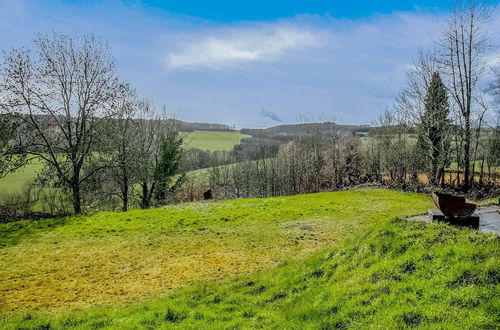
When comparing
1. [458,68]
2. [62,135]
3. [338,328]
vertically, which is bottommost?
[338,328]

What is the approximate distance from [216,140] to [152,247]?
75.7 meters

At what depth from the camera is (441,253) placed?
587 cm

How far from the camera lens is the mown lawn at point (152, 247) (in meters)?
8.99

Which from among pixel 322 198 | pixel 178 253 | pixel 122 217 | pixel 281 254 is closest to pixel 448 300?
pixel 281 254

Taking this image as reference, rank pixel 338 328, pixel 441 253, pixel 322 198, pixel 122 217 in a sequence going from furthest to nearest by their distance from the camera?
pixel 322 198
pixel 122 217
pixel 441 253
pixel 338 328

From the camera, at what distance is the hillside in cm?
511

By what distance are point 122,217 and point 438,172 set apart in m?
29.9

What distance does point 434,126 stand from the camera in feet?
104

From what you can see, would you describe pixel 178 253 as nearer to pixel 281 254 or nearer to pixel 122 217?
pixel 281 254

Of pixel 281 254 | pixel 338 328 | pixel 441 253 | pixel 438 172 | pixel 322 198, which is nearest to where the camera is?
pixel 338 328

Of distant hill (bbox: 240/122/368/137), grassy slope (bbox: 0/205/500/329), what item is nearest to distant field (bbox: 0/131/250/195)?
distant hill (bbox: 240/122/368/137)

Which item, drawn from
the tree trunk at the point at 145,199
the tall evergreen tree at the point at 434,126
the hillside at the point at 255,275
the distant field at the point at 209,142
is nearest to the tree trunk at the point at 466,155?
the tall evergreen tree at the point at 434,126

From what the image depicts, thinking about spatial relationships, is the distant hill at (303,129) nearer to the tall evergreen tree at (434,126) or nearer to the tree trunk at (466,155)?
the tall evergreen tree at (434,126)

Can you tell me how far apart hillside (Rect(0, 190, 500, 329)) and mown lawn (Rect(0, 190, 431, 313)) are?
0.05 m
